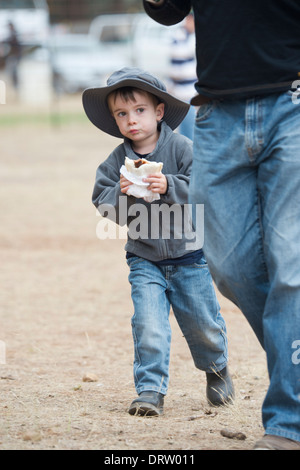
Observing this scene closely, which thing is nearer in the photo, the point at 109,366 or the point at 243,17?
the point at 243,17

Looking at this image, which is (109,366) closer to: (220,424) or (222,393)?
(222,393)

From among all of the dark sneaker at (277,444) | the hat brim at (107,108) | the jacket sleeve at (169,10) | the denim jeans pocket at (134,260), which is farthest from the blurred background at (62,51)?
the dark sneaker at (277,444)

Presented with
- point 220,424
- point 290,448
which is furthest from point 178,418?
point 290,448

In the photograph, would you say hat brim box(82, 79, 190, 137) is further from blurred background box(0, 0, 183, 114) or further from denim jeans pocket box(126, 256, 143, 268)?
blurred background box(0, 0, 183, 114)

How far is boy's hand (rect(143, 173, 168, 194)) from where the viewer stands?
12.2ft

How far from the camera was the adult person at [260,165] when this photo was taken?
2947 mm

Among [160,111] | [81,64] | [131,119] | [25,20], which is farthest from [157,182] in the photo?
[81,64]

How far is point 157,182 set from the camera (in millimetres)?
3729

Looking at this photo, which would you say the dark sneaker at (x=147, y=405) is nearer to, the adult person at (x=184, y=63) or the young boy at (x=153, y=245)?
the young boy at (x=153, y=245)

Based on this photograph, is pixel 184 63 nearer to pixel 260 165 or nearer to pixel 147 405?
pixel 147 405

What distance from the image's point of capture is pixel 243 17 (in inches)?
116

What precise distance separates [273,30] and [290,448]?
1.44m

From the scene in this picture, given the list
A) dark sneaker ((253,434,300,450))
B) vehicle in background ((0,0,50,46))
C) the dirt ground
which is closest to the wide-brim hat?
the dirt ground

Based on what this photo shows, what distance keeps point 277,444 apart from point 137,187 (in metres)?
1.31
